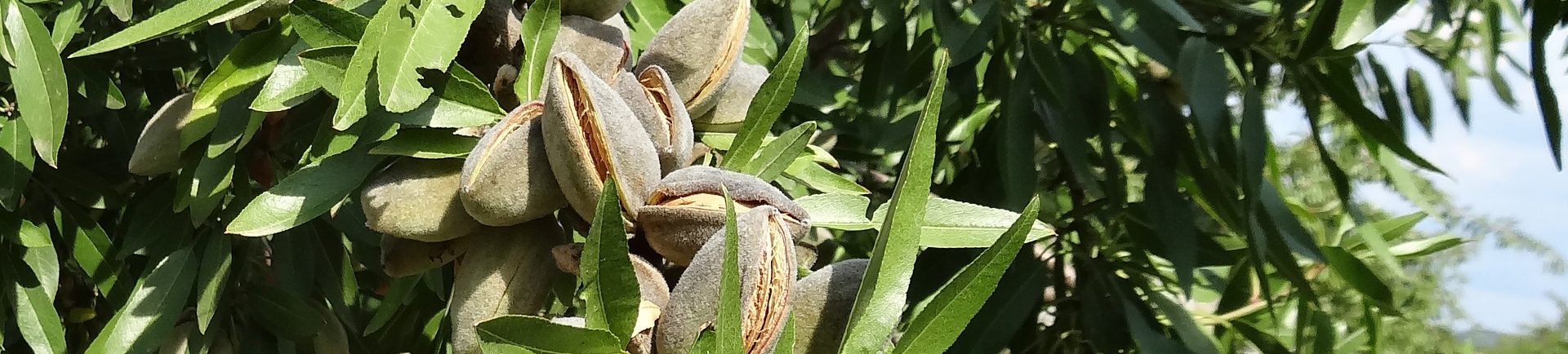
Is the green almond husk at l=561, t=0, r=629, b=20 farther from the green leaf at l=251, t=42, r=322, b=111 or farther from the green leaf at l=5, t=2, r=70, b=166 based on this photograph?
the green leaf at l=5, t=2, r=70, b=166

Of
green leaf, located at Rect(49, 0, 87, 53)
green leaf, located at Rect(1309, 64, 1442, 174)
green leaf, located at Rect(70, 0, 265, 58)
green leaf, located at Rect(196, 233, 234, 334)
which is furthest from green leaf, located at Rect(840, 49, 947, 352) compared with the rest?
green leaf, located at Rect(1309, 64, 1442, 174)

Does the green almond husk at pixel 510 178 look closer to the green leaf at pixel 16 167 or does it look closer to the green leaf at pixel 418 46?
the green leaf at pixel 418 46

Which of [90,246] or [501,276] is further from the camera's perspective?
[90,246]

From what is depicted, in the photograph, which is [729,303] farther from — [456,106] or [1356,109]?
[1356,109]

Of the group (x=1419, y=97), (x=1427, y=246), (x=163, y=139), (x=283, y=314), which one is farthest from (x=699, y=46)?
(x=1427, y=246)

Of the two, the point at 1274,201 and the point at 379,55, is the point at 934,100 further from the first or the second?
the point at 1274,201
